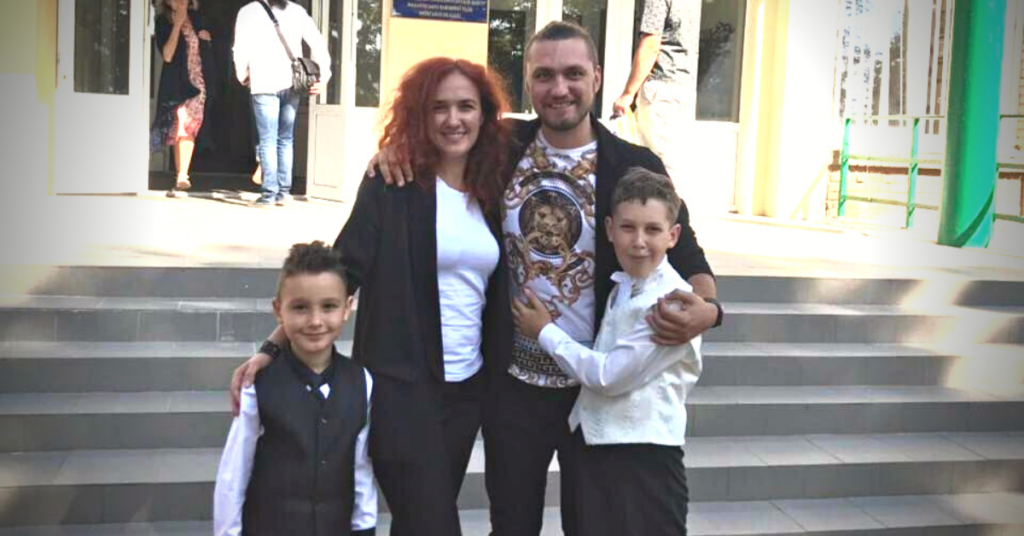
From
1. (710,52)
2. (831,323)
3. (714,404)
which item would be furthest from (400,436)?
(710,52)

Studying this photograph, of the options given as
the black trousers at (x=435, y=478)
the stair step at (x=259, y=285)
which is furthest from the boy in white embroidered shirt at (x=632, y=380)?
the stair step at (x=259, y=285)

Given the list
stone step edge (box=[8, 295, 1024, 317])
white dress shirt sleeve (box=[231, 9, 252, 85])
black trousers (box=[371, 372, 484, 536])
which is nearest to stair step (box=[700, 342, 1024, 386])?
stone step edge (box=[8, 295, 1024, 317])

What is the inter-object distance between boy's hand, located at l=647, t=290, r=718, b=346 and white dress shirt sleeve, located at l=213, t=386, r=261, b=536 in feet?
3.31

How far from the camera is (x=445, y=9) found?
30.1 feet

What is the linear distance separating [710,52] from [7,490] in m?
8.05

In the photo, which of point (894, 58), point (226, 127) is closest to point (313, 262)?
point (894, 58)

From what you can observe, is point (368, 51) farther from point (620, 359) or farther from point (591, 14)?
point (620, 359)

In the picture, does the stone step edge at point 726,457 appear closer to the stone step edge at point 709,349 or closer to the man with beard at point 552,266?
the stone step edge at point 709,349

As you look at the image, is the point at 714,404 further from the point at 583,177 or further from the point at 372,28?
the point at 372,28

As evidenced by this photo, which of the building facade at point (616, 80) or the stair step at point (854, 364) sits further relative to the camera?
the building facade at point (616, 80)

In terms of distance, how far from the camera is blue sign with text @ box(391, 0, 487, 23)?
29.7 feet

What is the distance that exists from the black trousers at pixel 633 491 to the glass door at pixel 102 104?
7400 millimetres

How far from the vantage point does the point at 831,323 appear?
18.2ft

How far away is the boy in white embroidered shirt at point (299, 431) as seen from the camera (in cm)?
255
